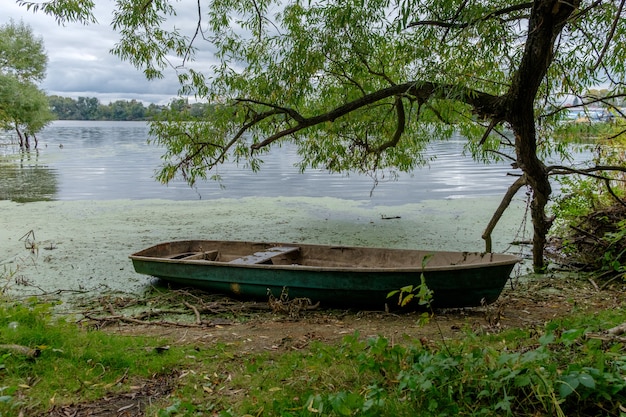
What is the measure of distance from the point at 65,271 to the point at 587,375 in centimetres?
671

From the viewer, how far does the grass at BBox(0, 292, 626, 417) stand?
228cm

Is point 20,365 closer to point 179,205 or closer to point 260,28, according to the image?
point 260,28

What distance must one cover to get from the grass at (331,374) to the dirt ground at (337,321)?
0.25m

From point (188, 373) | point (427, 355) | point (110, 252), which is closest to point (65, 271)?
point (110, 252)

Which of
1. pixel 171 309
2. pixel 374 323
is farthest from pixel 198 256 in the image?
pixel 374 323

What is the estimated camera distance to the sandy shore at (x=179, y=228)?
7.09 m

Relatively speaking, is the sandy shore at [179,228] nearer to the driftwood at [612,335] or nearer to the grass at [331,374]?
the grass at [331,374]

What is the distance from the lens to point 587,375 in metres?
2.15

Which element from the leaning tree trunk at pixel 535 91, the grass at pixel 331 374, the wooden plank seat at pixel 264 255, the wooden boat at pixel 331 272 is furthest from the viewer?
the wooden plank seat at pixel 264 255

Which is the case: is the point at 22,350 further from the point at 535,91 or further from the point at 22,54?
the point at 22,54

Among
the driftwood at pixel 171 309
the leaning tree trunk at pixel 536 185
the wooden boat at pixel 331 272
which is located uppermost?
the leaning tree trunk at pixel 536 185

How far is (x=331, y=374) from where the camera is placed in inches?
132

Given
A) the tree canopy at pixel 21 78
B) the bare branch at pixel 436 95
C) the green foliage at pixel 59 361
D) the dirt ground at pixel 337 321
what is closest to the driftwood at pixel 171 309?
the dirt ground at pixel 337 321

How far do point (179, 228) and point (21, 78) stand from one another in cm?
2947
